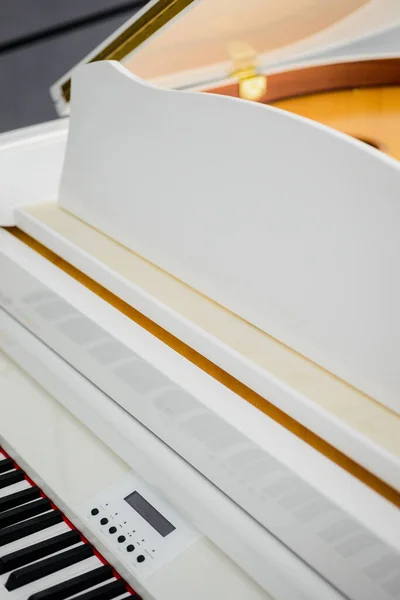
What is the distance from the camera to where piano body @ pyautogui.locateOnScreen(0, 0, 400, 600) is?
0.83 m

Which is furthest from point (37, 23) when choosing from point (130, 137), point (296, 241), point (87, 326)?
point (296, 241)

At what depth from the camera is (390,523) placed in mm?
756

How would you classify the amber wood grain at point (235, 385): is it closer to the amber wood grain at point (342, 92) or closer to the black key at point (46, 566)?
the black key at point (46, 566)

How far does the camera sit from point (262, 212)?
38.8 inches

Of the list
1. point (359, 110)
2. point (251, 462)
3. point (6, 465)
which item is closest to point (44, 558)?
point (6, 465)

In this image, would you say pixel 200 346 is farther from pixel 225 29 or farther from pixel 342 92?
pixel 342 92

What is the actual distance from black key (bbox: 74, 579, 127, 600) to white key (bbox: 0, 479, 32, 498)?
275 mm

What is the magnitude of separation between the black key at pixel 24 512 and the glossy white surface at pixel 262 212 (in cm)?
48

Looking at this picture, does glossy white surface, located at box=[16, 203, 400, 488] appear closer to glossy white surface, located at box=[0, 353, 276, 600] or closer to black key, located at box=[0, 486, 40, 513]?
glossy white surface, located at box=[0, 353, 276, 600]

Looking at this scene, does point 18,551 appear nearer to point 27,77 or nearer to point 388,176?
point 388,176

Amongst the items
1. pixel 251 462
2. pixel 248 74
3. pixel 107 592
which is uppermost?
pixel 248 74

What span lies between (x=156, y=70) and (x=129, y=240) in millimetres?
587

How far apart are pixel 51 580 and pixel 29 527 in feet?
0.38

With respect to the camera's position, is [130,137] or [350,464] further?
[130,137]
